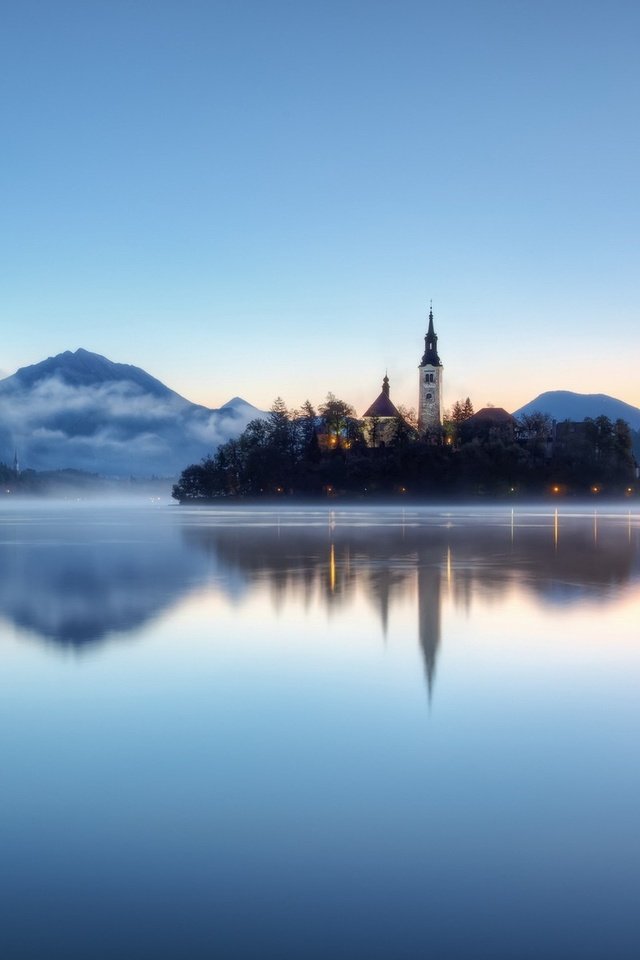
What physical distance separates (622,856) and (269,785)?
2448 mm

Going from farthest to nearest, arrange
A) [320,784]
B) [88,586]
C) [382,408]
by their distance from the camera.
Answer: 1. [382,408]
2. [88,586]
3. [320,784]

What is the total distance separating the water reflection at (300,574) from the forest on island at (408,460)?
3133 inches

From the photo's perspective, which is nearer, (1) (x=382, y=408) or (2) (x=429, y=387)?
(2) (x=429, y=387)

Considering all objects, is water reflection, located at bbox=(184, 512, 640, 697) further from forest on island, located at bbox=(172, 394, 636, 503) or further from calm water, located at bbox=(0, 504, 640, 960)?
forest on island, located at bbox=(172, 394, 636, 503)

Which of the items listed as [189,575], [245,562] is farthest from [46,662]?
[245,562]

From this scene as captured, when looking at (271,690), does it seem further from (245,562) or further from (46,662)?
(245,562)

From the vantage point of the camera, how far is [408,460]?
4993 inches

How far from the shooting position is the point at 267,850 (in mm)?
5301

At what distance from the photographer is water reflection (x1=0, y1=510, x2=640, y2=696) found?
51.8ft

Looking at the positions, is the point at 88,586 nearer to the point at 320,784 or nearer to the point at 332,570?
the point at 332,570

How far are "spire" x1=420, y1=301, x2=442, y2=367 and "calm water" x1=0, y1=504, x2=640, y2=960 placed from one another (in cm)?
14982

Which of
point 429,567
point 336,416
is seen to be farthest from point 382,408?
point 429,567

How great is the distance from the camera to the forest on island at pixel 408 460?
11888cm

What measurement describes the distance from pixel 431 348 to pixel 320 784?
162m
